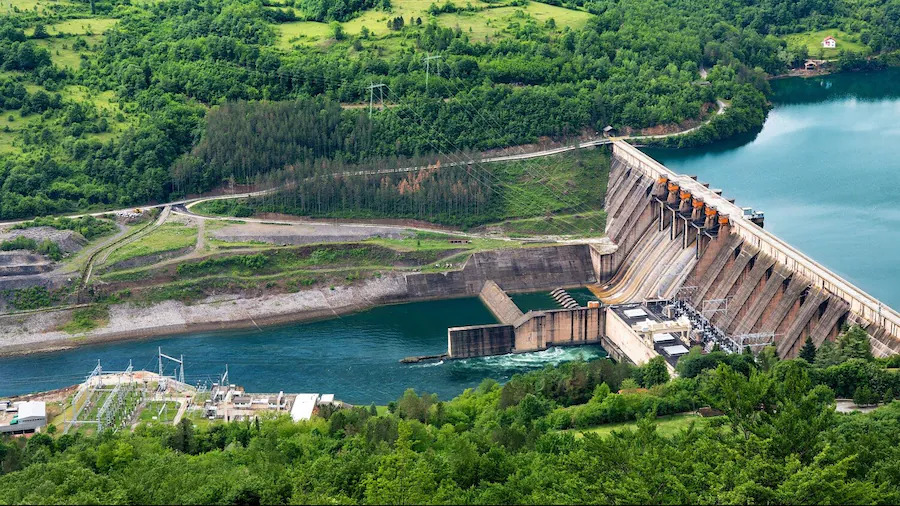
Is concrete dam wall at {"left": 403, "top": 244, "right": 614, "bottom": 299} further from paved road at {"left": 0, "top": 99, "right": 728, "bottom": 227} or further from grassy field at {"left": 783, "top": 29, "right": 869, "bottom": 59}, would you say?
grassy field at {"left": 783, "top": 29, "right": 869, "bottom": 59}

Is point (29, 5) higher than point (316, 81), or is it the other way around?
point (29, 5)

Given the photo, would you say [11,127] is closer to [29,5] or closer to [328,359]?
[29,5]

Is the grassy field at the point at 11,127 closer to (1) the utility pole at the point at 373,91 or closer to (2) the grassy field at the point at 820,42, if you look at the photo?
(1) the utility pole at the point at 373,91

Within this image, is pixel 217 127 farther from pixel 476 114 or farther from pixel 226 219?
pixel 476 114

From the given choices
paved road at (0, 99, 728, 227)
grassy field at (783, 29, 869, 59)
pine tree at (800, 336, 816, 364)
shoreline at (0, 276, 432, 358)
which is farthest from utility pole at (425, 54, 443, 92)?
grassy field at (783, 29, 869, 59)

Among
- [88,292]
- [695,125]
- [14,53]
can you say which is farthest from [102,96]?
[695,125]

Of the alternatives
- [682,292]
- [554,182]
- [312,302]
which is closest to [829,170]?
[554,182]
